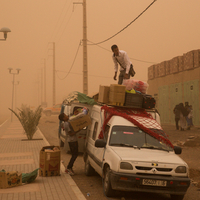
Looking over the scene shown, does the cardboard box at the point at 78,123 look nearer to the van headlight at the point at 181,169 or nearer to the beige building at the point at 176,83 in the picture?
the van headlight at the point at 181,169

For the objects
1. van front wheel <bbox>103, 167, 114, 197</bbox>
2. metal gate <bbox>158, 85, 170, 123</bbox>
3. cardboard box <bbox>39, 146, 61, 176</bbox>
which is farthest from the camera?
metal gate <bbox>158, 85, 170, 123</bbox>

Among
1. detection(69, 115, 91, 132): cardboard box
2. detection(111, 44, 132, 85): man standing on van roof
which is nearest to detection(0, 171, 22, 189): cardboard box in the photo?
detection(69, 115, 91, 132): cardboard box

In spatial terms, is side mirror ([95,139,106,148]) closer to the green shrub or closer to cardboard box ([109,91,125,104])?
cardboard box ([109,91,125,104])

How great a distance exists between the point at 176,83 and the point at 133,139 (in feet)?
90.6

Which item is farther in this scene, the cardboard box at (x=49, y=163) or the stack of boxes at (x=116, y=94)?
the cardboard box at (x=49, y=163)

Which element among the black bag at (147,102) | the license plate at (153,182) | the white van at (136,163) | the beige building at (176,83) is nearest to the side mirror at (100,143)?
the white van at (136,163)

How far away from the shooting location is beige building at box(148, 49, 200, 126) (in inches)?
1201

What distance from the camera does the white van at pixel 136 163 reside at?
22.9ft

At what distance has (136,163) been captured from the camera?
698cm

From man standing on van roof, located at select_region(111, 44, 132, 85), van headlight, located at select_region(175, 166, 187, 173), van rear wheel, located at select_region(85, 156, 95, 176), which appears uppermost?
man standing on van roof, located at select_region(111, 44, 132, 85)

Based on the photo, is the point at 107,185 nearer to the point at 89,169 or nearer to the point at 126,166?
the point at 126,166

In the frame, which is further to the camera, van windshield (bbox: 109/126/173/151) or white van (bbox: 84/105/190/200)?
van windshield (bbox: 109/126/173/151)

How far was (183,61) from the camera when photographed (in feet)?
109

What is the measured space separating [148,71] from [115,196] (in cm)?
3735
